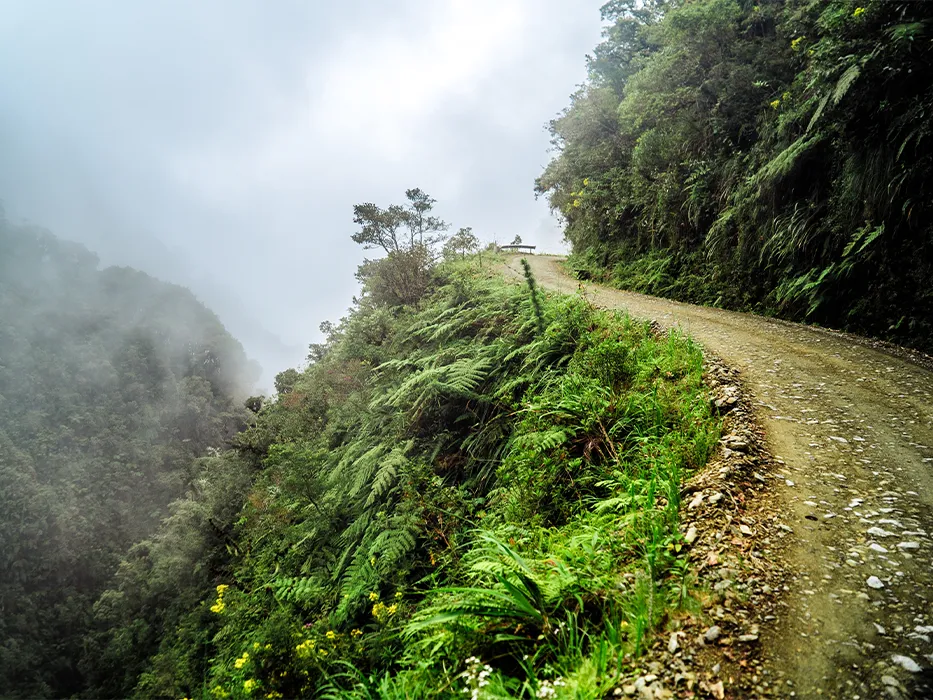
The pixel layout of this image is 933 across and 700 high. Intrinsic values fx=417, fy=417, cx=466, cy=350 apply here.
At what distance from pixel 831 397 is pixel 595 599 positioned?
3.90 metres

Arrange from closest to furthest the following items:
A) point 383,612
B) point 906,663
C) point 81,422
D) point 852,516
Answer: point 906,663, point 852,516, point 383,612, point 81,422

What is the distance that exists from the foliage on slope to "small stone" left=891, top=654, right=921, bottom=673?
82 centimetres

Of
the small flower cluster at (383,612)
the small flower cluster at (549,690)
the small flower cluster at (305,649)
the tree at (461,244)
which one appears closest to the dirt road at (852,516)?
the small flower cluster at (549,690)

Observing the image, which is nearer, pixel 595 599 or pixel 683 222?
pixel 595 599

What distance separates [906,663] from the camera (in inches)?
69.7

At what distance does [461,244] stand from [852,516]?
14.5 m

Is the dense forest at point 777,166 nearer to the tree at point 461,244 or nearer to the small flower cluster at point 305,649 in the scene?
the tree at point 461,244

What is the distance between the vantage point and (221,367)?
7338 centimetres

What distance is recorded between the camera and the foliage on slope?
2400 mm

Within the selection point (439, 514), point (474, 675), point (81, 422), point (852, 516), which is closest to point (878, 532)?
point (852, 516)

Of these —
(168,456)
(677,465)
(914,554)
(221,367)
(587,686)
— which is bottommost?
(587,686)

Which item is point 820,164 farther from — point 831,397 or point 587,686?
point 587,686

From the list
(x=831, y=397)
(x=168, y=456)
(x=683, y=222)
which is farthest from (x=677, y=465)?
(x=168, y=456)

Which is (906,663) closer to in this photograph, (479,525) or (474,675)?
(474,675)
